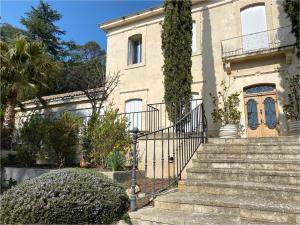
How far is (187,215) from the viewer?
3.79 m

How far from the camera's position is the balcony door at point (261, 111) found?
32.7ft

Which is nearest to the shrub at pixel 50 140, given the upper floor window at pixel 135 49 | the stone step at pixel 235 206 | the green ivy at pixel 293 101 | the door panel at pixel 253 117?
the stone step at pixel 235 206

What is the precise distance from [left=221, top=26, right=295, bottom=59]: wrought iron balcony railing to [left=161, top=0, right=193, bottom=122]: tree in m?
2.97

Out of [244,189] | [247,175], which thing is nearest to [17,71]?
[247,175]

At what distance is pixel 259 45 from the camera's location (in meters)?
10.5

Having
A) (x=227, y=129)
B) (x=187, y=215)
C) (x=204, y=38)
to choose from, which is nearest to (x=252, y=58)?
(x=204, y=38)

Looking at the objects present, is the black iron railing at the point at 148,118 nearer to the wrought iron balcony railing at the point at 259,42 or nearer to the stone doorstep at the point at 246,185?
the wrought iron balcony railing at the point at 259,42

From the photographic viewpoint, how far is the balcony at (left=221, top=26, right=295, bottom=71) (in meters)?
9.81

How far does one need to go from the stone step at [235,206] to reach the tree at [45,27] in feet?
82.7

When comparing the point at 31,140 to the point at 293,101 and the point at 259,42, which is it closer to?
the point at 293,101

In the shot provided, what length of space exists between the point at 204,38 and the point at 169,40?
158 inches

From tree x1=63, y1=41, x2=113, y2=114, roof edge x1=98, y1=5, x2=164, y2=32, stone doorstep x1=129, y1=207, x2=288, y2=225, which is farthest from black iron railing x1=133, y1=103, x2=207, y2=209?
roof edge x1=98, y1=5, x2=164, y2=32

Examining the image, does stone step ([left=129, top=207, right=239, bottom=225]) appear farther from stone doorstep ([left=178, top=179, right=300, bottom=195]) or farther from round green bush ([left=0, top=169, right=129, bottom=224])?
stone doorstep ([left=178, top=179, right=300, bottom=195])

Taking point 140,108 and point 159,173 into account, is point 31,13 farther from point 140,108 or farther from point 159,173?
point 159,173
